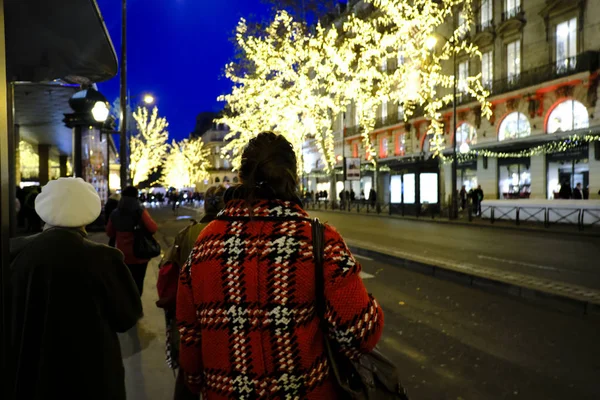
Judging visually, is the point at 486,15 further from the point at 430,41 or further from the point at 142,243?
the point at 142,243

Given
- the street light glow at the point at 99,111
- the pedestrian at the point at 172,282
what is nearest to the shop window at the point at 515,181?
the street light glow at the point at 99,111

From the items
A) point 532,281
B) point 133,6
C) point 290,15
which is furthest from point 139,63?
point 532,281

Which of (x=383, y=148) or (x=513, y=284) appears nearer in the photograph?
(x=513, y=284)

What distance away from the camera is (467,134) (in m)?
34.5

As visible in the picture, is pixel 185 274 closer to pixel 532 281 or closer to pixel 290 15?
pixel 532 281

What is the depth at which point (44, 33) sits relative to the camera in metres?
2.81

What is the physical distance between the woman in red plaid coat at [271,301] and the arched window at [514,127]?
1220 inches

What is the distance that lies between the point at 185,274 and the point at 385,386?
90cm

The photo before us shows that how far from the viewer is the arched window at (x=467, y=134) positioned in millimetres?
33678

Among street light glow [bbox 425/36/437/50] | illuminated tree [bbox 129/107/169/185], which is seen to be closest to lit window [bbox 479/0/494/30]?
street light glow [bbox 425/36/437/50]

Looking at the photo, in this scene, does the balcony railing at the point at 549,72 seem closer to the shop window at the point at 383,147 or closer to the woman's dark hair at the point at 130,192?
the shop window at the point at 383,147

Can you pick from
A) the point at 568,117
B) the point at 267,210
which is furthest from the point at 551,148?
the point at 267,210

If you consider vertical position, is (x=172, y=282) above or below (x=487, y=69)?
below

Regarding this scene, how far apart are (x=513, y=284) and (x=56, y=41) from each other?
24.2 ft
